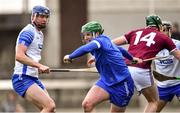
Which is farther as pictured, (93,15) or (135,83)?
(93,15)

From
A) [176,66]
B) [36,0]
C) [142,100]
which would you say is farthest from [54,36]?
[176,66]

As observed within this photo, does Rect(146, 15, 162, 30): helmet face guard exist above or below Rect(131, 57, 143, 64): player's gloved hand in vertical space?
above

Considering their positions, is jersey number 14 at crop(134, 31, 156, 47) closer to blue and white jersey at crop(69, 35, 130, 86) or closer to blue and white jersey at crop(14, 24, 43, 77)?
blue and white jersey at crop(69, 35, 130, 86)

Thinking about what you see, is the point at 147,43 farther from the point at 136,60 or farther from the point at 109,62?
the point at 109,62

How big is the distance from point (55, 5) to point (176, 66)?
83.5 feet

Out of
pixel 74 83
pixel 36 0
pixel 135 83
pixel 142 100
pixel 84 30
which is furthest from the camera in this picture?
pixel 36 0

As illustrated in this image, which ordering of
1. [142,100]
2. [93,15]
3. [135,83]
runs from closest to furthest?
[135,83] < [142,100] < [93,15]

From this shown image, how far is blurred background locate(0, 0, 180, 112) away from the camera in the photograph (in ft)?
91.6

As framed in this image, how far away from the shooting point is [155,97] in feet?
48.3

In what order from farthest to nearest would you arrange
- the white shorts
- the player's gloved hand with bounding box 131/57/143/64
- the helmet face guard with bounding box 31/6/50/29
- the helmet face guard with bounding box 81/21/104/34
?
the white shorts < the player's gloved hand with bounding box 131/57/143/64 < the helmet face guard with bounding box 31/6/50/29 < the helmet face guard with bounding box 81/21/104/34

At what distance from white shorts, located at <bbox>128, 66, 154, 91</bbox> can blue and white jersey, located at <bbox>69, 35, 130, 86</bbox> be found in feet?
2.88

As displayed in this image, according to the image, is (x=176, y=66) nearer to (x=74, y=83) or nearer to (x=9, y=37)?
(x=74, y=83)

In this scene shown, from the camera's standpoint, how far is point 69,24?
3416 cm

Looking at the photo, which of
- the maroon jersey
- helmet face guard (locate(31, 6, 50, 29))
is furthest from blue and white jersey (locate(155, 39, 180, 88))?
helmet face guard (locate(31, 6, 50, 29))
